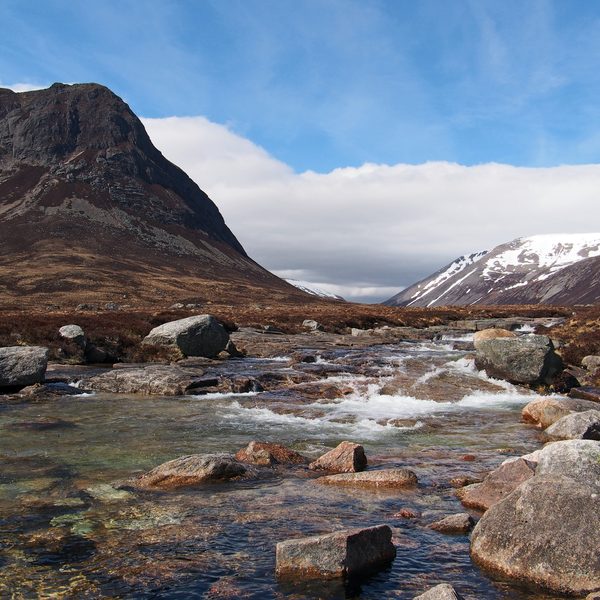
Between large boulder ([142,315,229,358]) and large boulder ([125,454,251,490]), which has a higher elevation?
large boulder ([142,315,229,358])

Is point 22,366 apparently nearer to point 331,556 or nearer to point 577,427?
point 331,556

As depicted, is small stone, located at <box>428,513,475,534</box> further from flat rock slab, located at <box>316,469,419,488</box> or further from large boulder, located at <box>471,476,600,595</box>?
flat rock slab, located at <box>316,469,419,488</box>

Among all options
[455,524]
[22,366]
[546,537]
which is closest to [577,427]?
[455,524]

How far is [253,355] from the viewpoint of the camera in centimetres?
3953

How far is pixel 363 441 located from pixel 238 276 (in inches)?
6909

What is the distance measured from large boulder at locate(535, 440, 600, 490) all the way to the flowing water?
2019mm

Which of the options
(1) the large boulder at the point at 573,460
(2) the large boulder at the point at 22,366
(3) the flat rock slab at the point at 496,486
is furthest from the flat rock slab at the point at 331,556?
(2) the large boulder at the point at 22,366

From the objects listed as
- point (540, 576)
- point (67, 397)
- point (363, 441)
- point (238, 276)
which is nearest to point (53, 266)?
point (238, 276)

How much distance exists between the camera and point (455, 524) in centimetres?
949

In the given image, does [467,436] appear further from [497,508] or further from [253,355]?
[253,355]

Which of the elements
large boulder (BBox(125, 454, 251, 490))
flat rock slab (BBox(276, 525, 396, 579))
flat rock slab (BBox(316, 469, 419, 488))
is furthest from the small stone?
large boulder (BBox(125, 454, 251, 490))

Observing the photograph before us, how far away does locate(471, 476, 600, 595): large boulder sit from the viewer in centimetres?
734

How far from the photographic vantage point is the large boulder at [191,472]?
1180 cm

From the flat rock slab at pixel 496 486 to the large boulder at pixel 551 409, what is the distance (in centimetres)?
811
